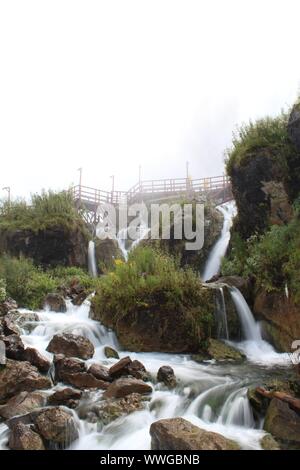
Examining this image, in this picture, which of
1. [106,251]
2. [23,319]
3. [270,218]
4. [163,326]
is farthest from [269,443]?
[106,251]

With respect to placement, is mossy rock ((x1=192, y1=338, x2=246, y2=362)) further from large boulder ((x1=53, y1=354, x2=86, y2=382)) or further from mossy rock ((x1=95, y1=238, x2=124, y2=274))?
mossy rock ((x1=95, y1=238, x2=124, y2=274))

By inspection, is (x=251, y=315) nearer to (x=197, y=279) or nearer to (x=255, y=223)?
(x=197, y=279)

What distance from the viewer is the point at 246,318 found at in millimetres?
8266

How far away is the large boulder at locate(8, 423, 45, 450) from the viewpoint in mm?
4008

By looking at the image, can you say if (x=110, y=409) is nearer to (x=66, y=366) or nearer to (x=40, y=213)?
(x=66, y=366)

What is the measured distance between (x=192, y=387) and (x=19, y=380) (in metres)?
2.33

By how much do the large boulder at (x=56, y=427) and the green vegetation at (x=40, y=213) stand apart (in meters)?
10.1

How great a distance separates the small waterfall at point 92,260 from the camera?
1493 centimetres

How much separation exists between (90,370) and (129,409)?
44.3 inches

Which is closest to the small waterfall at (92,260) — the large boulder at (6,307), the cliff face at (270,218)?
the cliff face at (270,218)

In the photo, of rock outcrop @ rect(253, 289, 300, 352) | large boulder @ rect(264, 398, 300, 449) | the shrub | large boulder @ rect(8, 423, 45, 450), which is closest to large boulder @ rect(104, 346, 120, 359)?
the shrub

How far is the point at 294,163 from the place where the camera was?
9.64 metres

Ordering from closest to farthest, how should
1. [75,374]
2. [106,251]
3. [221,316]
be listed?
1. [75,374]
2. [221,316]
3. [106,251]

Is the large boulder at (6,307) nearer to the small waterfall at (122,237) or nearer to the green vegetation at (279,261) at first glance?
the green vegetation at (279,261)
